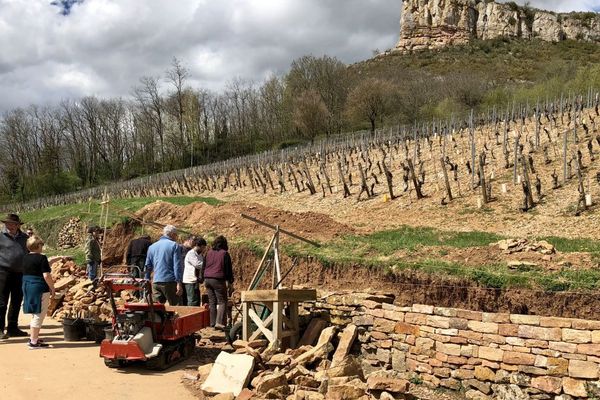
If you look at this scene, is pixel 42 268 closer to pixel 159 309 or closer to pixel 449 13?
pixel 159 309

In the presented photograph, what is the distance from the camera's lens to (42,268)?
334 inches

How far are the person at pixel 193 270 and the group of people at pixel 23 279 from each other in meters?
2.30

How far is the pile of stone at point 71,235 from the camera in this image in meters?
24.5

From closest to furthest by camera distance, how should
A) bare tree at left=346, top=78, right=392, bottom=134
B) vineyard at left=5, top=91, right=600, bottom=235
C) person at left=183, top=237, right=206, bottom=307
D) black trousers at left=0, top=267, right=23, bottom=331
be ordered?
black trousers at left=0, top=267, right=23, bottom=331
person at left=183, top=237, right=206, bottom=307
vineyard at left=5, top=91, right=600, bottom=235
bare tree at left=346, top=78, right=392, bottom=134

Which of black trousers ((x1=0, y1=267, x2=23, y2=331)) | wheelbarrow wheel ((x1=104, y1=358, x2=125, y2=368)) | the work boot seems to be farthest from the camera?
the work boot

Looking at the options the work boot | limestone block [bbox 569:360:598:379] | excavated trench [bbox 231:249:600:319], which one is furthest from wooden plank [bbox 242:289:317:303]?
the work boot

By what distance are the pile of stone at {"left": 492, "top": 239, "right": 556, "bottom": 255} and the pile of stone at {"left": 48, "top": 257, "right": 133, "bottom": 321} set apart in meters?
8.38

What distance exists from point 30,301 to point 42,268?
1.80 ft

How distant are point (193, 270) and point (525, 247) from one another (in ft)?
22.1

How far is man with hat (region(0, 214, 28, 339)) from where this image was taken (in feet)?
29.2

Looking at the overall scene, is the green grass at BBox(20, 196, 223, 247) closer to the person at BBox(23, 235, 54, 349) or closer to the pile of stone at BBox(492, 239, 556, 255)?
the person at BBox(23, 235, 54, 349)

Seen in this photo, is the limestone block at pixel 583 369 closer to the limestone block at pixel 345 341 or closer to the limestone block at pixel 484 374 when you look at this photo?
the limestone block at pixel 484 374

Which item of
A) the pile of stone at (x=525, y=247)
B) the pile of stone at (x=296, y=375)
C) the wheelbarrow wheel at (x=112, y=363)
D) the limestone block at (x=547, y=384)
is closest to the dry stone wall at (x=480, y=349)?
the limestone block at (x=547, y=384)

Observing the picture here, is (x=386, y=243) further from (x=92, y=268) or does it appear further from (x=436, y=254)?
(x=92, y=268)
